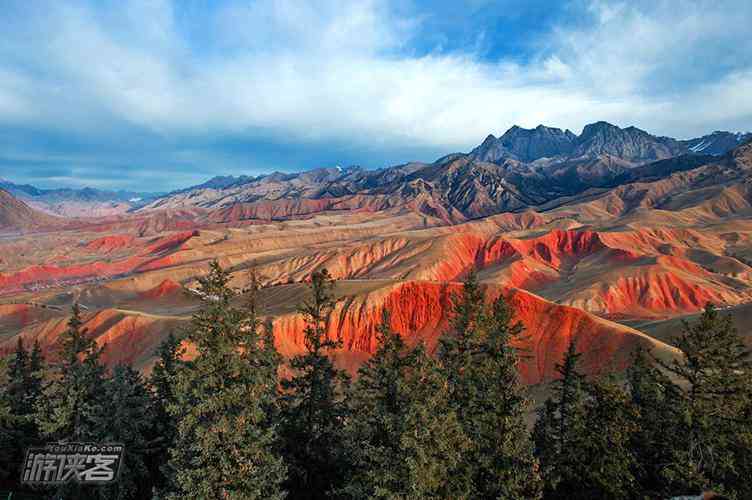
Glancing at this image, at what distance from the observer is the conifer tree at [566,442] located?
57.1 feet

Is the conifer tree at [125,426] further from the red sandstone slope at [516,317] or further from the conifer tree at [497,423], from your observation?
the red sandstone slope at [516,317]

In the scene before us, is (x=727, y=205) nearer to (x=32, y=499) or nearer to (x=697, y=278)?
(x=697, y=278)

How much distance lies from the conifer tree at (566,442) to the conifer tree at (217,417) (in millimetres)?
10428

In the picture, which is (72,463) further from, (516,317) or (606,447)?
(516,317)

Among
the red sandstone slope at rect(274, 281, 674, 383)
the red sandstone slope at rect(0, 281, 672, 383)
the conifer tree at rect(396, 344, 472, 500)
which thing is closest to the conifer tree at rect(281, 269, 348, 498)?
the conifer tree at rect(396, 344, 472, 500)

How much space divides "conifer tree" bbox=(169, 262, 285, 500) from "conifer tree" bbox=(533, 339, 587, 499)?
10.4 meters

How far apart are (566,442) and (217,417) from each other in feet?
46.2

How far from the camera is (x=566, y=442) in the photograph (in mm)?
18984

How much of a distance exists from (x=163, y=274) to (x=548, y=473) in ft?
391

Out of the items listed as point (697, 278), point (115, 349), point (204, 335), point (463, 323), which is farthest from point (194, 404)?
point (697, 278)

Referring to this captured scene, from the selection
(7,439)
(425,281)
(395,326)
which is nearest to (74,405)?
(7,439)

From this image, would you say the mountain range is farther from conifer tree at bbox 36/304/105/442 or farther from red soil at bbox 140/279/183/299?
conifer tree at bbox 36/304/105/442

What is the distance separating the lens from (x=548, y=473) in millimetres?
17422

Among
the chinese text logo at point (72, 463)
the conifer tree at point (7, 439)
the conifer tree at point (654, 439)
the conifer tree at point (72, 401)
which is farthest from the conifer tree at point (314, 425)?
the conifer tree at point (7, 439)
